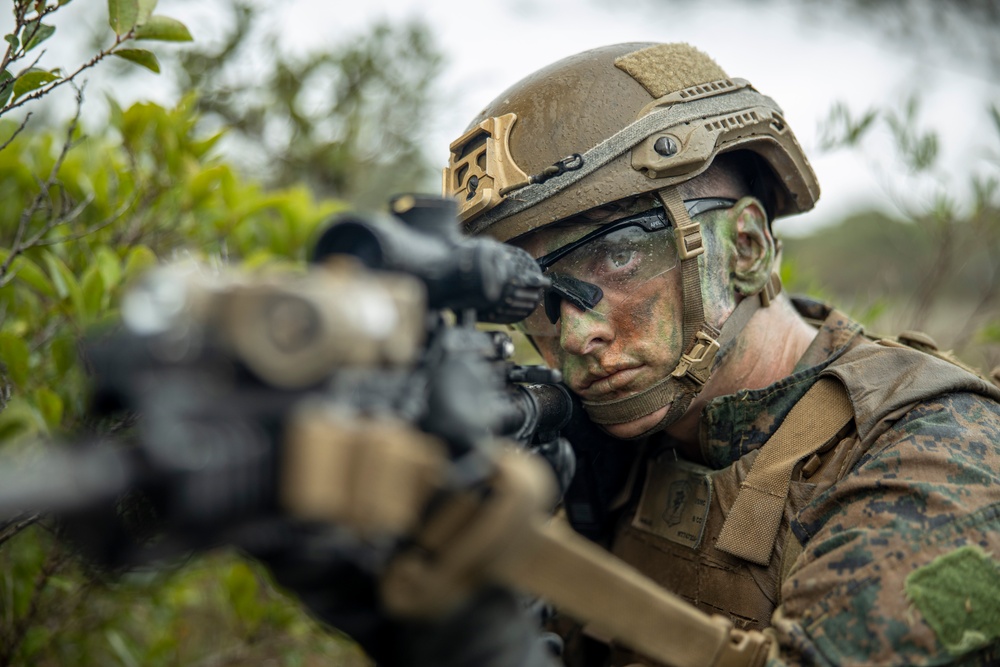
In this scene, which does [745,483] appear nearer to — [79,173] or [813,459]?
[813,459]

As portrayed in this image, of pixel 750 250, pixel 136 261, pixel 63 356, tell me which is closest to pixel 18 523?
pixel 63 356

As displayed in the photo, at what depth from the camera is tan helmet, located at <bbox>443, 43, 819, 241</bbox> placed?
2367 millimetres

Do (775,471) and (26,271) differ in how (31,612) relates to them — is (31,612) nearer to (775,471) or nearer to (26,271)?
(26,271)

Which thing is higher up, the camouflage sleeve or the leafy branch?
the leafy branch

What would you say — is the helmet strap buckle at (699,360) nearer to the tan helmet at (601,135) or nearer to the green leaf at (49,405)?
the tan helmet at (601,135)

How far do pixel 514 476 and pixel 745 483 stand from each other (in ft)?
4.37

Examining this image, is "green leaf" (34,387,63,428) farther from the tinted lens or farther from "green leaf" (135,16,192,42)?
the tinted lens

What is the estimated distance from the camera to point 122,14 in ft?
6.84

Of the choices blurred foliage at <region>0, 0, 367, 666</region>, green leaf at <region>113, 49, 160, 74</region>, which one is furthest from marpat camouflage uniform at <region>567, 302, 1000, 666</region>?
green leaf at <region>113, 49, 160, 74</region>

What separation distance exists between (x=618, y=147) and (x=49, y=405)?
1.73 metres

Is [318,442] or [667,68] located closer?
[318,442]

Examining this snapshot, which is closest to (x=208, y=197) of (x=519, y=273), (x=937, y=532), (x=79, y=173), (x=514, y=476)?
(x=79, y=173)

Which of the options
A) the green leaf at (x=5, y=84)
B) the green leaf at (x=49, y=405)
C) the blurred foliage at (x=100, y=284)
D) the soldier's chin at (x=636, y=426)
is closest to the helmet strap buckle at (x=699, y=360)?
the soldier's chin at (x=636, y=426)

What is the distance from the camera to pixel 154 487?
1056 mm
